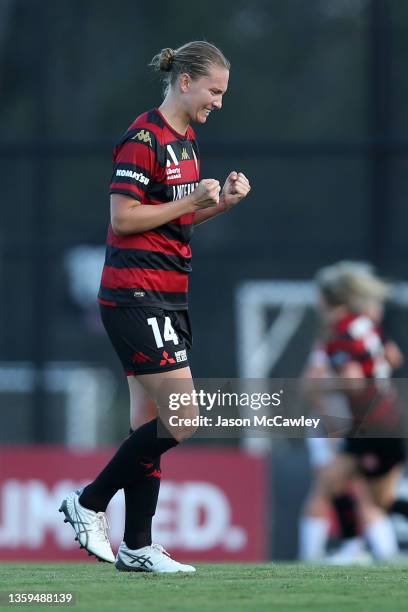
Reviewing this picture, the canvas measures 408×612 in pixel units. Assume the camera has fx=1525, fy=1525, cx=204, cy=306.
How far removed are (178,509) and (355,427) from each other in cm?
172

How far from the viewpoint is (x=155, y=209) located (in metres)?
5.56

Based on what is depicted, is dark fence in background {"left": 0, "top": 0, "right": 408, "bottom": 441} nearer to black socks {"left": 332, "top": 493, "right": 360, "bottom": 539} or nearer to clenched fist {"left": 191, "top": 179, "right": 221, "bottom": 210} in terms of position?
black socks {"left": 332, "top": 493, "right": 360, "bottom": 539}

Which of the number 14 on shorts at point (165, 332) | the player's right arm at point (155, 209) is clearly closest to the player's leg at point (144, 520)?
the number 14 on shorts at point (165, 332)

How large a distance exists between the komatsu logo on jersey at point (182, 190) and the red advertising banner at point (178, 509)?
496 cm

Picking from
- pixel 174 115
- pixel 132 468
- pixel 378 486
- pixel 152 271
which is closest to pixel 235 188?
pixel 174 115

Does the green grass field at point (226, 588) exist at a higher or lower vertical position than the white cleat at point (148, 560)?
lower

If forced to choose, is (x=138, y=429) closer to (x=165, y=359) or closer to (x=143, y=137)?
(x=165, y=359)

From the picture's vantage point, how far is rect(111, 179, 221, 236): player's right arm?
5.54m

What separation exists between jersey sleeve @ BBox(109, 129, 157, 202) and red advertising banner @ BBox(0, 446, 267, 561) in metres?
5.12

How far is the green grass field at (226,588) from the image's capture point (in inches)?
195

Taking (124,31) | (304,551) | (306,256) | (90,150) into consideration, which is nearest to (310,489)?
(304,551)

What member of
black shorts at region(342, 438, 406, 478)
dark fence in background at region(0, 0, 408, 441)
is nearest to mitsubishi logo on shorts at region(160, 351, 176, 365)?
black shorts at region(342, 438, 406, 478)

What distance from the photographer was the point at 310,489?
1062 cm

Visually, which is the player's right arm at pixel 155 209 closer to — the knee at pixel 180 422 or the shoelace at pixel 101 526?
the knee at pixel 180 422
